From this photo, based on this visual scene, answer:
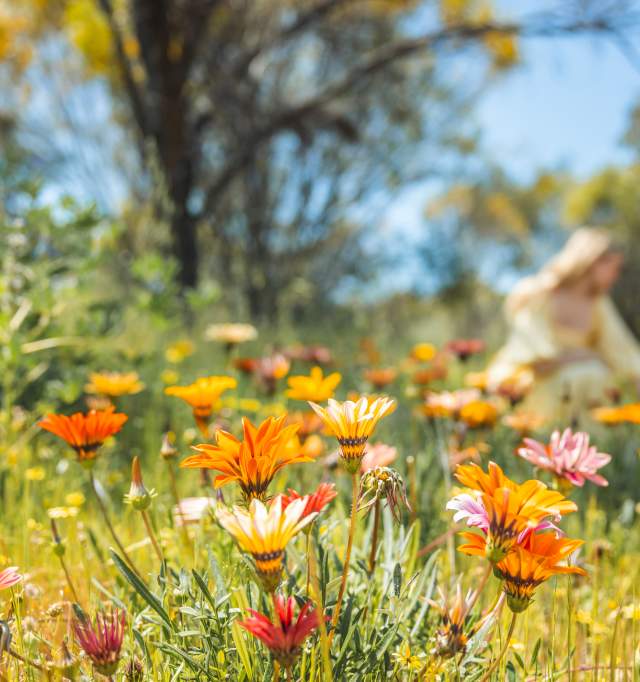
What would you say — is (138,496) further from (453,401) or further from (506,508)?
(453,401)

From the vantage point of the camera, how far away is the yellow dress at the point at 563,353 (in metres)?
3.83

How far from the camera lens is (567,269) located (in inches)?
164

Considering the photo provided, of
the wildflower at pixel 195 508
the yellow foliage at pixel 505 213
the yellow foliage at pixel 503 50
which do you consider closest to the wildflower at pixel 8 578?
the wildflower at pixel 195 508

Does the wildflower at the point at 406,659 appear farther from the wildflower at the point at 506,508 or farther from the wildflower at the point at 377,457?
the wildflower at the point at 377,457

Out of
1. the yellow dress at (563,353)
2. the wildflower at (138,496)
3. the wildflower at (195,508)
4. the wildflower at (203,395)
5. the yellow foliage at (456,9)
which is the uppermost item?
the yellow foliage at (456,9)

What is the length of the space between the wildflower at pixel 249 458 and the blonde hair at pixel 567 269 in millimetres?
3590

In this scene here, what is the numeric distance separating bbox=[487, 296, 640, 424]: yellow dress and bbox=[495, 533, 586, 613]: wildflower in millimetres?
2851

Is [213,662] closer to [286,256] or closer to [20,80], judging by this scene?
[286,256]

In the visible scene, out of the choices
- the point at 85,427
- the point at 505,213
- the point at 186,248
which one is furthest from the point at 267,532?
the point at 505,213

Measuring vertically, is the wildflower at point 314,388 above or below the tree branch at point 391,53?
below

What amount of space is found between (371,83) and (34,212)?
26.5 ft

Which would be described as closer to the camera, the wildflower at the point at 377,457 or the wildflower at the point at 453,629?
the wildflower at the point at 453,629

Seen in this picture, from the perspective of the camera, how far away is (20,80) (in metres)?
11.8

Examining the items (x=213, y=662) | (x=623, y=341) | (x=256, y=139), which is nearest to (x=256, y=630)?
(x=213, y=662)
